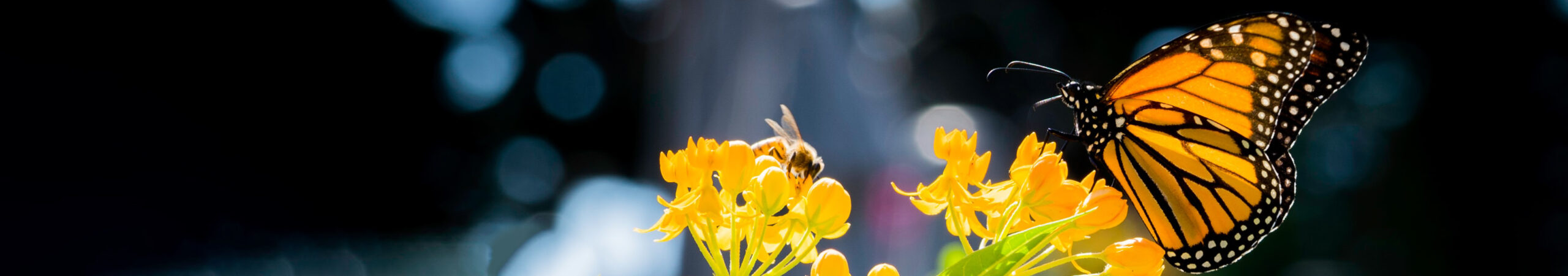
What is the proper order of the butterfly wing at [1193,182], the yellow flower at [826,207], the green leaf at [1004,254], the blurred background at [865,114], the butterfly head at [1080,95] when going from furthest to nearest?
the blurred background at [865,114] → the butterfly head at [1080,95] → the butterfly wing at [1193,182] → the yellow flower at [826,207] → the green leaf at [1004,254]

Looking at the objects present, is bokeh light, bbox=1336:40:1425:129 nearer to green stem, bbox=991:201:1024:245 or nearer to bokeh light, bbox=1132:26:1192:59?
bokeh light, bbox=1132:26:1192:59

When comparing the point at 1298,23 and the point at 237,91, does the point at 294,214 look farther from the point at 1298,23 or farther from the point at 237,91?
the point at 1298,23

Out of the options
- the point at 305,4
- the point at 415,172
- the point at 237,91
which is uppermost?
the point at 305,4

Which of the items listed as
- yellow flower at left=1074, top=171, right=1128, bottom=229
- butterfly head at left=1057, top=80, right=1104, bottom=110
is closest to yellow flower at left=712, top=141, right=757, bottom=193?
yellow flower at left=1074, top=171, right=1128, bottom=229

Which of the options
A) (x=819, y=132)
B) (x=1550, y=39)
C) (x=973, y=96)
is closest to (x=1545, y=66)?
(x=1550, y=39)

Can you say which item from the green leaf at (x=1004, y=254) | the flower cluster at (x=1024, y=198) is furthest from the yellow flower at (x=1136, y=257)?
the green leaf at (x=1004, y=254)

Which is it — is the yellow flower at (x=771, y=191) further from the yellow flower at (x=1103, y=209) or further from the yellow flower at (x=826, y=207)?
the yellow flower at (x=1103, y=209)
